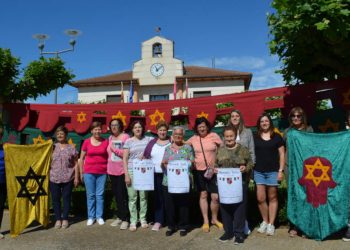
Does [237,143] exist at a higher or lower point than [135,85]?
lower

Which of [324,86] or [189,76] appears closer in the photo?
[324,86]

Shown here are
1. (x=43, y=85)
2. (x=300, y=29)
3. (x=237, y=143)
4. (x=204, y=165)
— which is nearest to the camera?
(x=300, y=29)

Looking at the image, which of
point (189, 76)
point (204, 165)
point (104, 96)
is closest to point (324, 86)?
point (204, 165)

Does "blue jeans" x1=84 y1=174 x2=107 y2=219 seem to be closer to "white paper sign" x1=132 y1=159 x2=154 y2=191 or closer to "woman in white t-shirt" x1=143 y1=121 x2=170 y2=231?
"white paper sign" x1=132 y1=159 x2=154 y2=191

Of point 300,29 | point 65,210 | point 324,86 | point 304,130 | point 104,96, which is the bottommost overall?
point 65,210

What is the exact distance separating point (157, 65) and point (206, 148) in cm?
2855

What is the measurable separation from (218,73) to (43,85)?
82.0 ft

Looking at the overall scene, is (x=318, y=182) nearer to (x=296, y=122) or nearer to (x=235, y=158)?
(x=296, y=122)

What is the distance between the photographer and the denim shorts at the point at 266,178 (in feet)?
18.4

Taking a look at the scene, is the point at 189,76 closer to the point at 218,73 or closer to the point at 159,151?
the point at 218,73

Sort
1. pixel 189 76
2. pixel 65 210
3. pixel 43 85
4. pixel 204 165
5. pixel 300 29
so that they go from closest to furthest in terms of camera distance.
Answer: pixel 300 29, pixel 204 165, pixel 65 210, pixel 43 85, pixel 189 76

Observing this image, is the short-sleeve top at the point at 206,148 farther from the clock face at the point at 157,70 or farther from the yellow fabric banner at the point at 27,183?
the clock face at the point at 157,70

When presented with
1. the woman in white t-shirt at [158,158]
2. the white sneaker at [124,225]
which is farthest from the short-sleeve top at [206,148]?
the white sneaker at [124,225]

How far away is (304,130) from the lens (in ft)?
18.9
